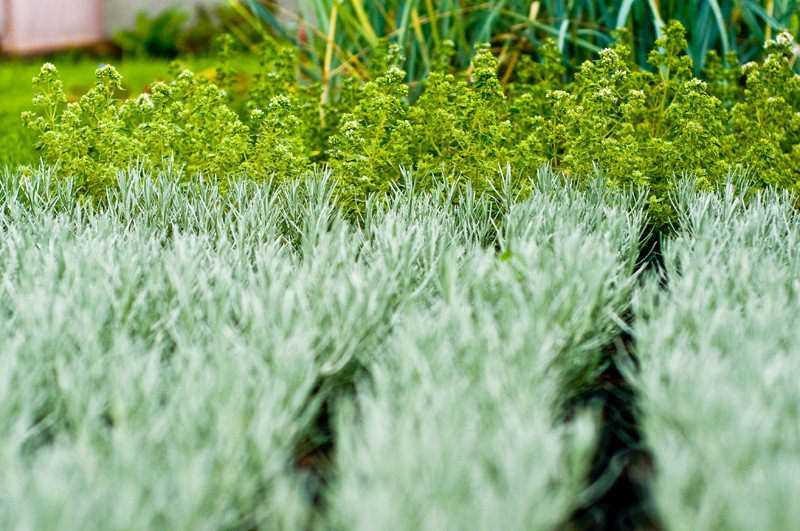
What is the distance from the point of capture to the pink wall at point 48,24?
770cm

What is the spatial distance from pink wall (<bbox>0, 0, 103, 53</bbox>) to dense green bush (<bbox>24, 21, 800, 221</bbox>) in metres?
5.77

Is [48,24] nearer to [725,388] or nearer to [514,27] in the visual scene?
[514,27]

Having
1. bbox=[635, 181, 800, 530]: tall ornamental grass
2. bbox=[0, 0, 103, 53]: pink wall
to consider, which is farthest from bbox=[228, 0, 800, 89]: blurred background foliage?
bbox=[0, 0, 103, 53]: pink wall

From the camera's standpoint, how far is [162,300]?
1.81 metres

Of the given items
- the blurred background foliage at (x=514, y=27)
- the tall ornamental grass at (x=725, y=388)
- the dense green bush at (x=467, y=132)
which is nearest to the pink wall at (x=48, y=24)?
the blurred background foliage at (x=514, y=27)

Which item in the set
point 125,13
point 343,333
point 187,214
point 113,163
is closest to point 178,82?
point 113,163

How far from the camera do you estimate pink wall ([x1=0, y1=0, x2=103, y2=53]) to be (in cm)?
770

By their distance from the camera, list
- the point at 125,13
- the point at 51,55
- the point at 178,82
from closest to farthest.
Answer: the point at 178,82, the point at 51,55, the point at 125,13

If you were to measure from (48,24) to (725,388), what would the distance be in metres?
8.54

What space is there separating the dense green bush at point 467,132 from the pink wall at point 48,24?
577 centimetres

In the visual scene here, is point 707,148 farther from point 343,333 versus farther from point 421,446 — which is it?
point 421,446

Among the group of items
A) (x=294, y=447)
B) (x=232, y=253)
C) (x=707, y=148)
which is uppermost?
(x=707, y=148)

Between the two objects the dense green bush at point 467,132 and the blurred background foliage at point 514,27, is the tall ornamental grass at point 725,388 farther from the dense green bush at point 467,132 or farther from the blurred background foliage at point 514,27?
the blurred background foliage at point 514,27

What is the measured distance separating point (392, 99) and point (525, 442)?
5.30 ft
